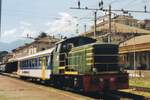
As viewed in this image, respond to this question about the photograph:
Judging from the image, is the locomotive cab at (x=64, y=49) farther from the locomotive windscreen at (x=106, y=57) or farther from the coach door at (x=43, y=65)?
→ the coach door at (x=43, y=65)

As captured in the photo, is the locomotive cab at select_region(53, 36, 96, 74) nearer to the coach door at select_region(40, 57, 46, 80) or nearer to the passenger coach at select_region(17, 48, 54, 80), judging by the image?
the passenger coach at select_region(17, 48, 54, 80)

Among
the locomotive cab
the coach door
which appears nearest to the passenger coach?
the coach door

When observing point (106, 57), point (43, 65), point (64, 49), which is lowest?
point (43, 65)

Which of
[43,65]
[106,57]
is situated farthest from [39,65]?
[106,57]

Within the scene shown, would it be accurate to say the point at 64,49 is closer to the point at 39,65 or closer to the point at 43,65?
the point at 43,65

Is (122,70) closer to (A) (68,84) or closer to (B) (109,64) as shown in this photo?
(B) (109,64)

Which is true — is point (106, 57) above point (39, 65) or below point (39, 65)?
above

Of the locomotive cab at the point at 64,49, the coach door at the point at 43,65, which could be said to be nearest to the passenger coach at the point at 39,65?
the coach door at the point at 43,65

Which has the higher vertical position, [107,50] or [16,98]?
Result: [107,50]

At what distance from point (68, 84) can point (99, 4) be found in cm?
1804

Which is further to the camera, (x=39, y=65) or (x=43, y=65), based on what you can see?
(x=39, y=65)

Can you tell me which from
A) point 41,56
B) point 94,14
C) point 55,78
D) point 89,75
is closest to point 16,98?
point 89,75

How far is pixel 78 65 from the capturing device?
80.3 ft

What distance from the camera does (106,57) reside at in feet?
74.7
